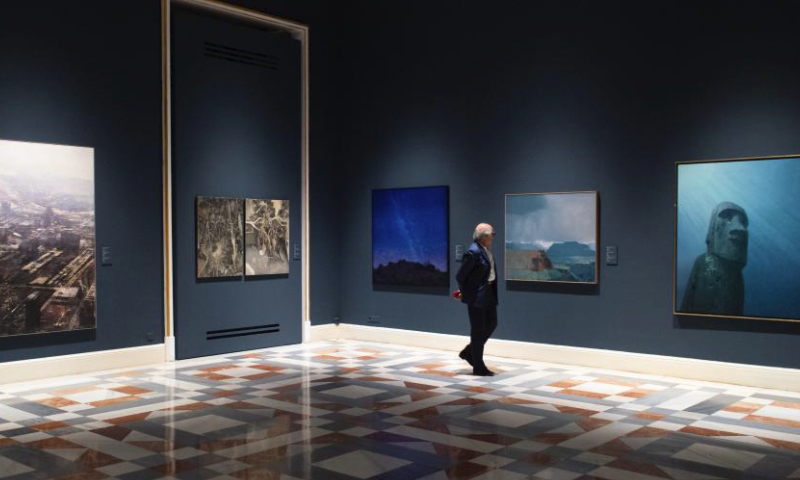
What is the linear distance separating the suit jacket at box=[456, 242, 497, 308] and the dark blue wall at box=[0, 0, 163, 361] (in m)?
4.19

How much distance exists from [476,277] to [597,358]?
2091mm

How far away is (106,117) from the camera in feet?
34.0

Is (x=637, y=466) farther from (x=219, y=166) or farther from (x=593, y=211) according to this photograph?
(x=219, y=166)

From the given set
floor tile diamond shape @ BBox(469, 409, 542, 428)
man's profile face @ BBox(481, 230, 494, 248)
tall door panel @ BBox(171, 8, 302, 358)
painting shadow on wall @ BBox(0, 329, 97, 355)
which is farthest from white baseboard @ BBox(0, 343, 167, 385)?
floor tile diamond shape @ BBox(469, 409, 542, 428)

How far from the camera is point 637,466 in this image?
608cm

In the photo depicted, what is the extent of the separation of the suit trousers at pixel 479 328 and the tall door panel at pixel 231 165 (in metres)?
3.74

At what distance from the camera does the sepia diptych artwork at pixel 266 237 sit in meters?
Answer: 11.9

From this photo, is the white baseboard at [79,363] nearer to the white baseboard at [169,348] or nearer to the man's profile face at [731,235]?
the white baseboard at [169,348]

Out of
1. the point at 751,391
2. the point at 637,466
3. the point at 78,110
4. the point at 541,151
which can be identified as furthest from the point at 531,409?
the point at 78,110

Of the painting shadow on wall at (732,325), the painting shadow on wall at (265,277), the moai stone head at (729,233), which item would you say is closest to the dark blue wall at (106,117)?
the painting shadow on wall at (265,277)

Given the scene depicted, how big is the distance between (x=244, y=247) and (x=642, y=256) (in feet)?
18.1

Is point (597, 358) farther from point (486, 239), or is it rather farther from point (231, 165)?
point (231, 165)

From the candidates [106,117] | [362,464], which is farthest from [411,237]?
[362,464]

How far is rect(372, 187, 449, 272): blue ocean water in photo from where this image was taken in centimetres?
1207
